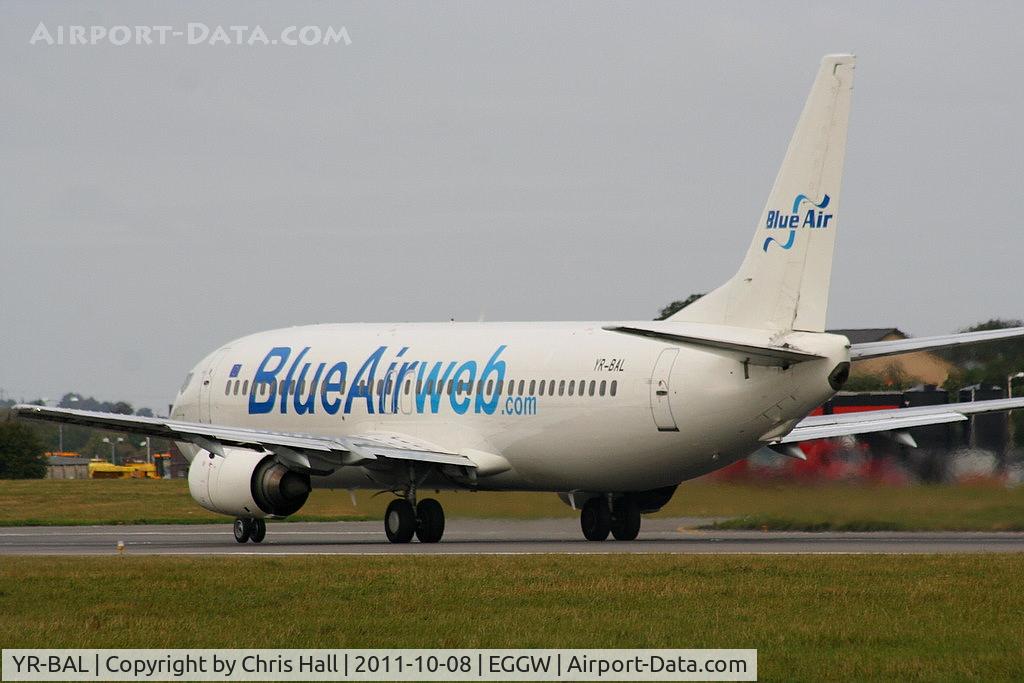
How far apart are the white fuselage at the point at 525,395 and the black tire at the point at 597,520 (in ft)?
5.72

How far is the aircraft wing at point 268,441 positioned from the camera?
111 ft

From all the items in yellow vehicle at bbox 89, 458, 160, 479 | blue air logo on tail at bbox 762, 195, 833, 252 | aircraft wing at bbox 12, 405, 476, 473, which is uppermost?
blue air logo on tail at bbox 762, 195, 833, 252

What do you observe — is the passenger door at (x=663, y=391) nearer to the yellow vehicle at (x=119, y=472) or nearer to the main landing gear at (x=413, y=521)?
the main landing gear at (x=413, y=521)

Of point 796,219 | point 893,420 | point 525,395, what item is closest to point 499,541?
point 525,395

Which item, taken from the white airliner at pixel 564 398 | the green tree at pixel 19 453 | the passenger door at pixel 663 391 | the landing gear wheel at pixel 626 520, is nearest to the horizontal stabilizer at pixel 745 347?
the white airliner at pixel 564 398

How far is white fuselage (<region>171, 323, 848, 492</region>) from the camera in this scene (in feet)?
110

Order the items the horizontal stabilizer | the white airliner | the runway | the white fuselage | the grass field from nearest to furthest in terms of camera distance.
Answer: the horizontal stabilizer
the white airliner
the runway
the white fuselage
the grass field

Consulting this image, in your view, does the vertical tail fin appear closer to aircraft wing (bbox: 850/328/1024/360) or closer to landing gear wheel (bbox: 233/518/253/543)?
aircraft wing (bbox: 850/328/1024/360)

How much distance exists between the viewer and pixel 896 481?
131 ft

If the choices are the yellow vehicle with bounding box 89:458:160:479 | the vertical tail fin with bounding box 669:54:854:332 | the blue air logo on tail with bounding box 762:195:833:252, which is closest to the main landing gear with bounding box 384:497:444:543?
the vertical tail fin with bounding box 669:54:854:332

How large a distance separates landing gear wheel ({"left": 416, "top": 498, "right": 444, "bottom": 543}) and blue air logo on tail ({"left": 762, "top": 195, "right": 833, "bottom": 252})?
9621mm

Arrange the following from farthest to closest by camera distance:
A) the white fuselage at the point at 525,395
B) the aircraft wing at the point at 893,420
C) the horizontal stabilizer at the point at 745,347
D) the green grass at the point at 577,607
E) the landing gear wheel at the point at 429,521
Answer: the landing gear wheel at the point at 429,521 → the aircraft wing at the point at 893,420 → the white fuselage at the point at 525,395 → the horizontal stabilizer at the point at 745,347 → the green grass at the point at 577,607

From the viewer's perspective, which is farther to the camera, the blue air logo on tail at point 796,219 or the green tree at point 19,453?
the green tree at point 19,453

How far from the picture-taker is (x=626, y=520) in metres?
39.2
